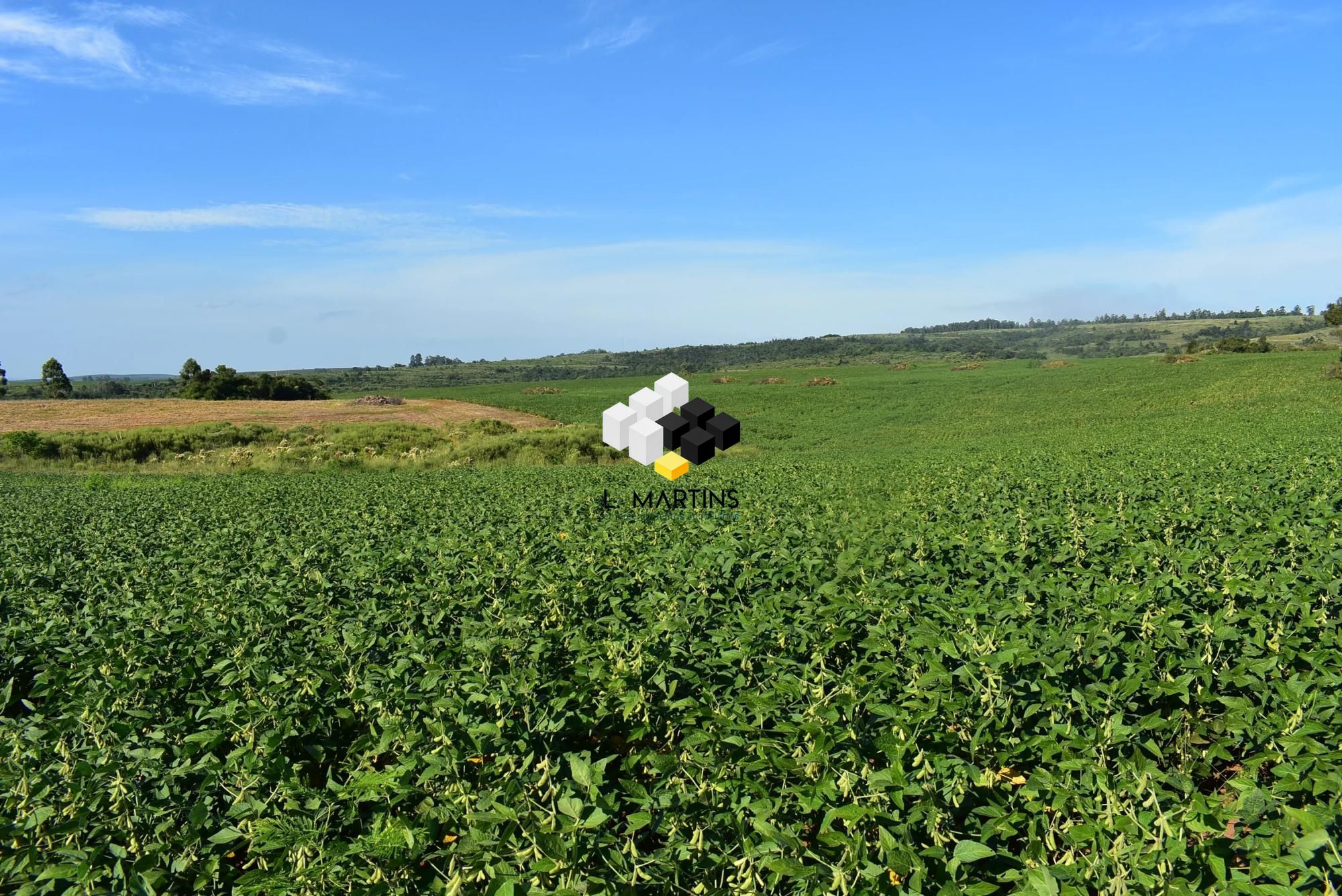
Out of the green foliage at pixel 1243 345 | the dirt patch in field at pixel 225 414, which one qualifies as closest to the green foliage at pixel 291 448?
the dirt patch in field at pixel 225 414

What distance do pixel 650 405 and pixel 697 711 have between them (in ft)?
54.8

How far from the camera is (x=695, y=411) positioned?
69.6 feet

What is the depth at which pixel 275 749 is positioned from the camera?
3.65 meters

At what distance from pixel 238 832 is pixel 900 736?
2911 mm

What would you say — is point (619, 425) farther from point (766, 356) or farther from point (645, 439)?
point (766, 356)

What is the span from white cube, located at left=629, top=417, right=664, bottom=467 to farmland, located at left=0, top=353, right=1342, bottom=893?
10.4 meters

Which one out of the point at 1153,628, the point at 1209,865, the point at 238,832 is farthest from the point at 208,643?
the point at 1153,628

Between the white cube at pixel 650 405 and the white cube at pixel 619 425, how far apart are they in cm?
21

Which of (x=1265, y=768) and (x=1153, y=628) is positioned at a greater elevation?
(x=1153, y=628)

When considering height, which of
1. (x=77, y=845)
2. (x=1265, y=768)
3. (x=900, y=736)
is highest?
(x=900, y=736)

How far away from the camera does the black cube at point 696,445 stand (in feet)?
73.2

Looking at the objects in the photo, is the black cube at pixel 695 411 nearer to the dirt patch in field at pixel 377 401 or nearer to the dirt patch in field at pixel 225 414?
the dirt patch in field at pixel 225 414

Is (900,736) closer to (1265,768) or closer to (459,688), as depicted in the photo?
(459,688)

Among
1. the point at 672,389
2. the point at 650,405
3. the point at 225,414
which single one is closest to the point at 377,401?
the point at 225,414
